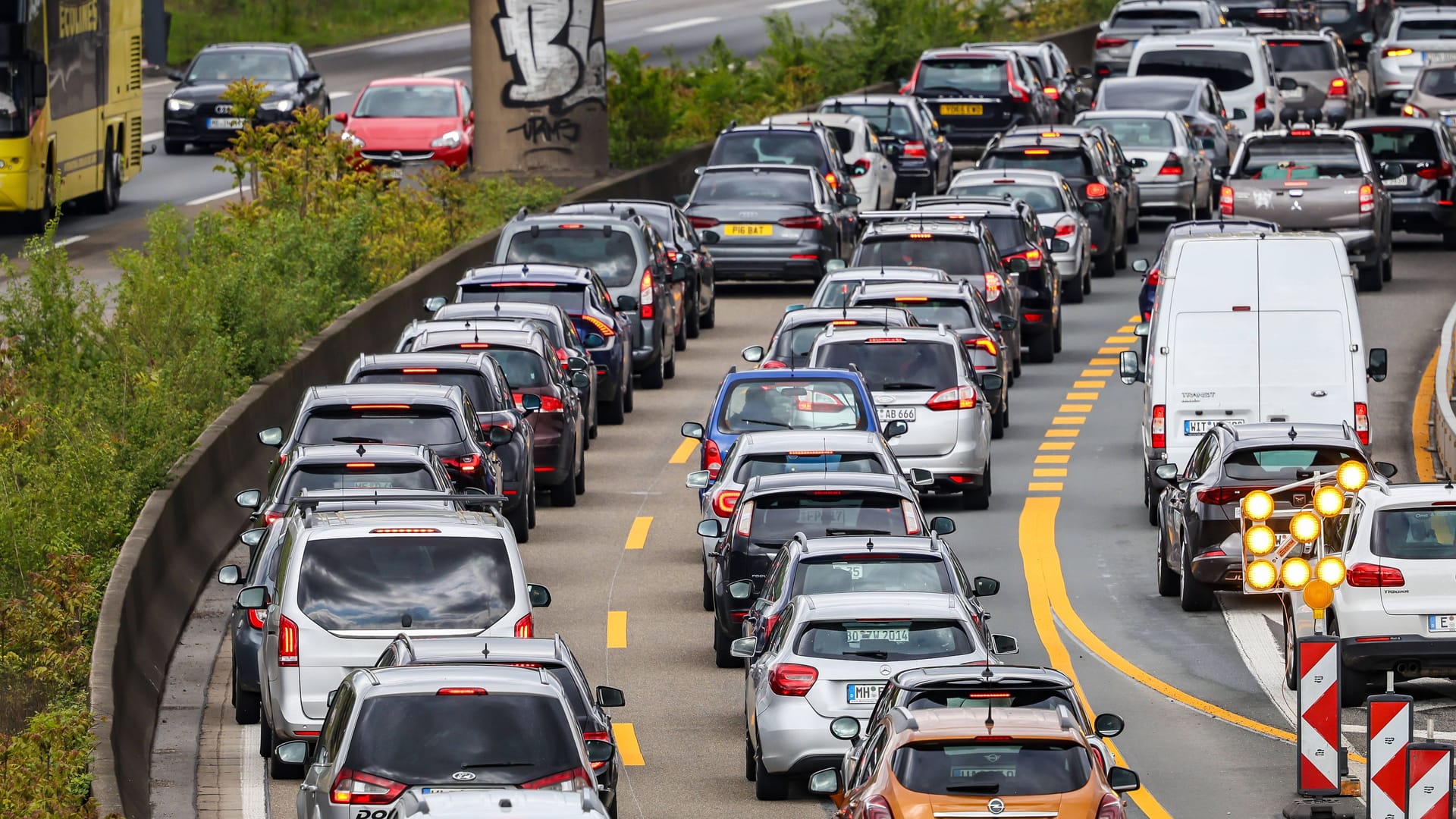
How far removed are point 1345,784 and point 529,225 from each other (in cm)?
1697

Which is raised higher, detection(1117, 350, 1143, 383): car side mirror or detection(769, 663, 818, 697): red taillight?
detection(769, 663, 818, 697): red taillight

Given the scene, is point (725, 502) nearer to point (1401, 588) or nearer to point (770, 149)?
point (1401, 588)

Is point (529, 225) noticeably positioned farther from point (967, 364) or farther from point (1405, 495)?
point (1405, 495)

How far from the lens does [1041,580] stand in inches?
917

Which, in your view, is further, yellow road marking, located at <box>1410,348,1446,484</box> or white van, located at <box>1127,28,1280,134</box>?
white van, located at <box>1127,28,1280,134</box>

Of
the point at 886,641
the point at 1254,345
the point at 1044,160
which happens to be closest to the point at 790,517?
the point at 886,641

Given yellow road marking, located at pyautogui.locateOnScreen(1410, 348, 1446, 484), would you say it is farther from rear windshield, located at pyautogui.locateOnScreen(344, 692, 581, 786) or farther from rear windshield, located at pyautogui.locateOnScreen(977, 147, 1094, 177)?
rear windshield, located at pyautogui.locateOnScreen(344, 692, 581, 786)

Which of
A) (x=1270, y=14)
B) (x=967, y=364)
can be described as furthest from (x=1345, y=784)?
(x=1270, y=14)

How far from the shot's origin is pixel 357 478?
19.7 metres

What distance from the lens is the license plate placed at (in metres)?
36.8

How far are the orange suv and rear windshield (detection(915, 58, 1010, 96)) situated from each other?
121 ft

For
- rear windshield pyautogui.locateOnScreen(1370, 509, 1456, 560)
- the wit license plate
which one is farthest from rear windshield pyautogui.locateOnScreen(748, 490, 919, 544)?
the wit license plate

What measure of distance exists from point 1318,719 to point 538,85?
91.8ft

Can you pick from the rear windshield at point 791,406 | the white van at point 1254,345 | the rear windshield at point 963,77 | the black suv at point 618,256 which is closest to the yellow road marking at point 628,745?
the rear windshield at point 791,406
